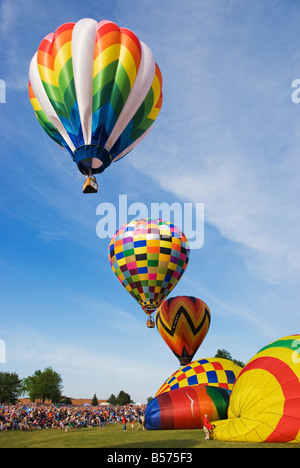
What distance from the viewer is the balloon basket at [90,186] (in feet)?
43.4

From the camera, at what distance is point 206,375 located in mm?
15156

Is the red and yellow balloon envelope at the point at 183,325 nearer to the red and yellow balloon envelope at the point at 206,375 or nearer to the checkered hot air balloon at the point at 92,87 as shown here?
the red and yellow balloon envelope at the point at 206,375

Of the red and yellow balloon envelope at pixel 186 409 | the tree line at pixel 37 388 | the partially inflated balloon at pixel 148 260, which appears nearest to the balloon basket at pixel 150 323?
the partially inflated balloon at pixel 148 260

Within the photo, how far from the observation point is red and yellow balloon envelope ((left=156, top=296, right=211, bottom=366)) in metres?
23.2

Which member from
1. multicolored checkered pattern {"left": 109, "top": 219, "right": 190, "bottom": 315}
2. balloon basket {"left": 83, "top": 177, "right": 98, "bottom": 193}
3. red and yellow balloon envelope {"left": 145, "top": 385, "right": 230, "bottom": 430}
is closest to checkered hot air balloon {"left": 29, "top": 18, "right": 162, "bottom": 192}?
balloon basket {"left": 83, "top": 177, "right": 98, "bottom": 193}

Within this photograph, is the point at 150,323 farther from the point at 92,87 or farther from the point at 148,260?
the point at 92,87

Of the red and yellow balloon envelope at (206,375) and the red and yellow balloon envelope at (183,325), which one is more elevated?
the red and yellow balloon envelope at (183,325)

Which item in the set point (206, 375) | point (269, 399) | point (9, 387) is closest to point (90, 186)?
point (269, 399)

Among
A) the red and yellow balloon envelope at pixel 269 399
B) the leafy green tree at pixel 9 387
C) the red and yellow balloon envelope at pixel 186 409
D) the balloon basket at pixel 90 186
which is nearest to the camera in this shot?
the red and yellow balloon envelope at pixel 269 399

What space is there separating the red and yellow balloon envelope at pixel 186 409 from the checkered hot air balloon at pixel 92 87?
7958 millimetres

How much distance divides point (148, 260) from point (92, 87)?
12.5 metres

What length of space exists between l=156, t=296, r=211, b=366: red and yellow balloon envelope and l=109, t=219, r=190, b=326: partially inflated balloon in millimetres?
959

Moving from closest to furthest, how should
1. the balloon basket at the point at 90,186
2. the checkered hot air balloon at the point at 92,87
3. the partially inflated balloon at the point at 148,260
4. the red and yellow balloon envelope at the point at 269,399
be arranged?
the red and yellow balloon envelope at the point at 269,399, the checkered hot air balloon at the point at 92,87, the balloon basket at the point at 90,186, the partially inflated balloon at the point at 148,260

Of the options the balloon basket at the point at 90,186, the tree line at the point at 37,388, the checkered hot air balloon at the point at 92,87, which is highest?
the checkered hot air balloon at the point at 92,87
